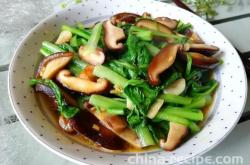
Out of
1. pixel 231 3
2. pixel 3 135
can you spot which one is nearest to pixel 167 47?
pixel 3 135

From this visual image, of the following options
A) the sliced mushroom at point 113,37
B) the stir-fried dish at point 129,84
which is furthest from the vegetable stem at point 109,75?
A: the sliced mushroom at point 113,37

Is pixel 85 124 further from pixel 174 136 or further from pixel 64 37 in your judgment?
pixel 64 37

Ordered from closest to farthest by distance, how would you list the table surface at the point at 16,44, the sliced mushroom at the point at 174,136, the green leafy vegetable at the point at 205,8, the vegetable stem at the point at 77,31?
1. the sliced mushroom at the point at 174,136
2. the table surface at the point at 16,44
3. the vegetable stem at the point at 77,31
4. the green leafy vegetable at the point at 205,8

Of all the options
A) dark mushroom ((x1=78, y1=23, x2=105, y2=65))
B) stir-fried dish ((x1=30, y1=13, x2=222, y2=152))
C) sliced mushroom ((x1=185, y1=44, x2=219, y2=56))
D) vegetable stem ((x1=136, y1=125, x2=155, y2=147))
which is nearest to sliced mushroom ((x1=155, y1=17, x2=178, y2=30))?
stir-fried dish ((x1=30, y1=13, x2=222, y2=152))

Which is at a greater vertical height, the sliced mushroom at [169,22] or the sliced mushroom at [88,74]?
the sliced mushroom at [169,22]

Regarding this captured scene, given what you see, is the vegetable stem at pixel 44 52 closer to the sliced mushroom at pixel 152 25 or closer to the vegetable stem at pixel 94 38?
the vegetable stem at pixel 94 38

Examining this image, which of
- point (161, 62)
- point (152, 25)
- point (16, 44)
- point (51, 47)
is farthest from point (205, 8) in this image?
point (16, 44)
